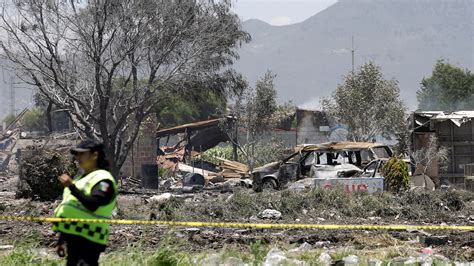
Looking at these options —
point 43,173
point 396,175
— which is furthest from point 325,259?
point 43,173

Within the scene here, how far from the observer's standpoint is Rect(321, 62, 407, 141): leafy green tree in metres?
50.0

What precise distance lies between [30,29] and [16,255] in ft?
74.8

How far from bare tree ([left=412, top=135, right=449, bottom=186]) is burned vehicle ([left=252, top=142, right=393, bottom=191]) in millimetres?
1613

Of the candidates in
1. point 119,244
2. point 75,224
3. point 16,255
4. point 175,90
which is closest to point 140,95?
point 175,90

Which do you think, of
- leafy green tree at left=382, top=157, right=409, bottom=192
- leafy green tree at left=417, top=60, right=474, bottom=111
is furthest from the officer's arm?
leafy green tree at left=417, top=60, right=474, bottom=111

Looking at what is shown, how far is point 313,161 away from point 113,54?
976cm

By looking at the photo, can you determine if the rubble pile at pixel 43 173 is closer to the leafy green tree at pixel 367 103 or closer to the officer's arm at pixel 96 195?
the officer's arm at pixel 96 195

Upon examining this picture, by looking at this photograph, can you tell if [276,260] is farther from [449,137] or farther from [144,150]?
[144,150]

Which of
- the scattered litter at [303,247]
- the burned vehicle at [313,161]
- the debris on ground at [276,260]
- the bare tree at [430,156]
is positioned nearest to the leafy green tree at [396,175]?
the burned vehicle at [313,161]

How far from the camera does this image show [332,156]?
27062mm

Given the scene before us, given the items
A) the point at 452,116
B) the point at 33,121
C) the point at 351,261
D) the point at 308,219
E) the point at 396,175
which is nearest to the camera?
the point at 351,261

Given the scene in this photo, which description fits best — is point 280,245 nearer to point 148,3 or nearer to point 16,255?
point 16,255

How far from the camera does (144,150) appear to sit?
47625 millimetres

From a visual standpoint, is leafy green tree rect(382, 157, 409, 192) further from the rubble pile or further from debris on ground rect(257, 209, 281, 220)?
the rubble pile
